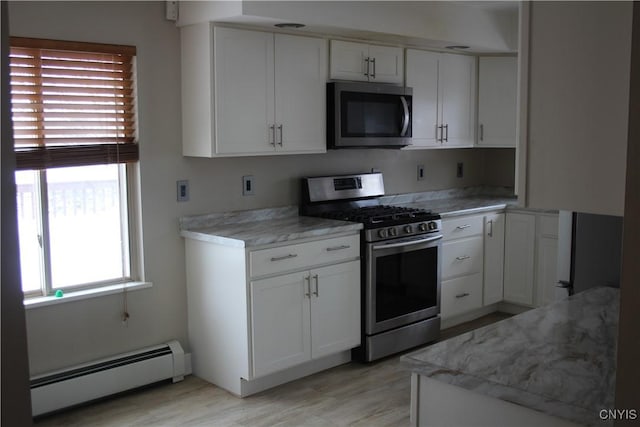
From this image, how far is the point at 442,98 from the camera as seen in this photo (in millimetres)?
5004

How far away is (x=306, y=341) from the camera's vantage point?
12.7 ft

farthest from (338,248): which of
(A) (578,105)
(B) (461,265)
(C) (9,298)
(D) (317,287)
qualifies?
(C) (9,298)

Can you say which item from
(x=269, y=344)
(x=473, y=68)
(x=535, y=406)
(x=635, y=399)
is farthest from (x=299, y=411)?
(x=473, y=68)

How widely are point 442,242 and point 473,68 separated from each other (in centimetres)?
152

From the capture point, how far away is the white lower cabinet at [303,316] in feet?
12.0

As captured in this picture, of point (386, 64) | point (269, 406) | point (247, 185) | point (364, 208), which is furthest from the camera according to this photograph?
point (364, 208)

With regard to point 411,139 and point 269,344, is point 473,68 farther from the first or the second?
point 269,344

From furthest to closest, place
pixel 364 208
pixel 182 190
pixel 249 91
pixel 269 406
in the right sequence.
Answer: pixel 364 208, pixel 182 190, pixel 249 91, pixel 269 406

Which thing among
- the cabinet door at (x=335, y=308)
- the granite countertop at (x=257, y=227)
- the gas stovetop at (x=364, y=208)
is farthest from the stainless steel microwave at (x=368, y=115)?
the cabinet door at (x=335, y=308)

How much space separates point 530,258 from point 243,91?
270 centimetres

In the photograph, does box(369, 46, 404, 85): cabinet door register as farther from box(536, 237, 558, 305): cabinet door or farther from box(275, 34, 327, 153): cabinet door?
box(536, 237, 558, 305): cabinet door

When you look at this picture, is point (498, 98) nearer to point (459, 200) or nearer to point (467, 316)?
point (459, 200)

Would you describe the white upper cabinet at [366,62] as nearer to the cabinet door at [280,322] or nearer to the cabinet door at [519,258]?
the cabinet door at [280,322]

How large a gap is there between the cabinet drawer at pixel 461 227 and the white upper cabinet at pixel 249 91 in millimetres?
1264
